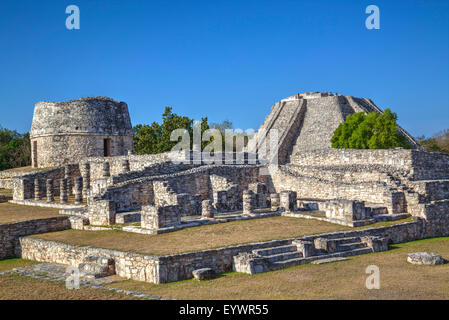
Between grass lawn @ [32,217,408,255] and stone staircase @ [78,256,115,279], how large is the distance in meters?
0.48

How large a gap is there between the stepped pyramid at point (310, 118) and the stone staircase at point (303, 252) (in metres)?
18.7

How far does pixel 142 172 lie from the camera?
67.9 feet

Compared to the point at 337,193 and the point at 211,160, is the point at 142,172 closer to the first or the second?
the point at 211,160

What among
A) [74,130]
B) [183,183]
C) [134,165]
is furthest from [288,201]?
[74,130]

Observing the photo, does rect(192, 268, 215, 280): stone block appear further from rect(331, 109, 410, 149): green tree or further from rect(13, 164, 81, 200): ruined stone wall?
rect(331, 109, 410, 149): green tree

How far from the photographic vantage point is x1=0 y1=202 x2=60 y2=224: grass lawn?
17148 mm

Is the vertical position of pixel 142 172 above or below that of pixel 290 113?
below

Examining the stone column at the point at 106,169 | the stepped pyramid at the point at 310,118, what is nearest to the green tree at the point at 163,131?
the stepped pyramid at the point at 310,118

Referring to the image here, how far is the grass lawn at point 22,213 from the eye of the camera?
17.1 meters

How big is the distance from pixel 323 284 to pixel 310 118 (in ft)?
96.9

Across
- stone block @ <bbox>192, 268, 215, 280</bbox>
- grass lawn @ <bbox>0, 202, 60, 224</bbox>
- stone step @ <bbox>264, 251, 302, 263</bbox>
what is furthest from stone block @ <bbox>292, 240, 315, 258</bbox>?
grass lawn @ <bbox>0, 202, 60, 224</bbox>

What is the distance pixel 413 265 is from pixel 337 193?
7226 millimetres

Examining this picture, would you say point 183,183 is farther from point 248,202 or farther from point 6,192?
point 6,192
